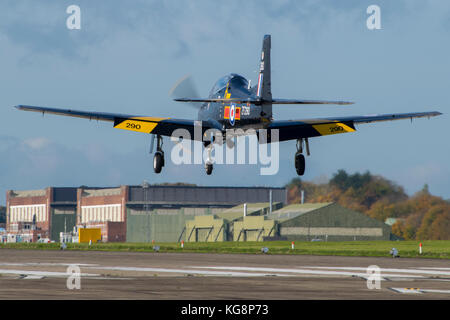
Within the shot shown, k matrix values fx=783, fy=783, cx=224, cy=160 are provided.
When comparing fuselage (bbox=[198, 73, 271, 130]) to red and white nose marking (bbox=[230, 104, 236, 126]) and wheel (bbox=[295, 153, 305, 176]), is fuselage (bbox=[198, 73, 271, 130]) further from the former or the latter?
wheel (bbox=[295, 153, 305, 176])

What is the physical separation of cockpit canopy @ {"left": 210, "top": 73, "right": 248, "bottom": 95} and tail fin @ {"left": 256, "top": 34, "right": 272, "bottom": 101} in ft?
5.99

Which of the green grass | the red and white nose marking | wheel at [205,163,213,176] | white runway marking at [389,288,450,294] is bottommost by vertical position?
white runway marking at [389,288,450,294]

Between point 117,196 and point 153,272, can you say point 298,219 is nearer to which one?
point 117,196

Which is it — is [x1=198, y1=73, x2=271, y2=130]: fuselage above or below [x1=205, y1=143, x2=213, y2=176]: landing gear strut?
above

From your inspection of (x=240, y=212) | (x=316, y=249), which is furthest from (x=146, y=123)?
(x=240, y=212)

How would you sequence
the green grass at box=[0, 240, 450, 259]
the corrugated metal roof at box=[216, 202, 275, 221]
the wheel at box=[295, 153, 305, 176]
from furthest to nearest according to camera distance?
1. the corrugated metal roof at box=[216, 202, 275, 221]
2. the green grass at box=[0, 240, 450, 259]
3. the wheel at box=[295, 153, 305, 176]

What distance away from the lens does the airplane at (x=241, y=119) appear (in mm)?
43594

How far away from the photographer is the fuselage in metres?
43.4

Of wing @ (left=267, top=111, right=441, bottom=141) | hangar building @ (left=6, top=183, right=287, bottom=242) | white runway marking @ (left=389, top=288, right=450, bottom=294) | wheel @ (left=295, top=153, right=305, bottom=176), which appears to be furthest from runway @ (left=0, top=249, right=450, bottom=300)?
hangar building @ (left=6, top=183, right=287, bottom=242)

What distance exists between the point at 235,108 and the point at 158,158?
577 centimetres

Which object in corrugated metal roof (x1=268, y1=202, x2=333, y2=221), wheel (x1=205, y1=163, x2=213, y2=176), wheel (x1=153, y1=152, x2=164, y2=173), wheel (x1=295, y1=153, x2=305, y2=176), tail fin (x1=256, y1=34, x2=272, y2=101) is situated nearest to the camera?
A: tail fin (x1=256, y1=34, x2=272, y2=101)

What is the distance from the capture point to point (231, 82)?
1805 inches

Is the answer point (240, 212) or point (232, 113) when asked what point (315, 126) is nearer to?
point (232, 113)

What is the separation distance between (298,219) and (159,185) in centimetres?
5823
